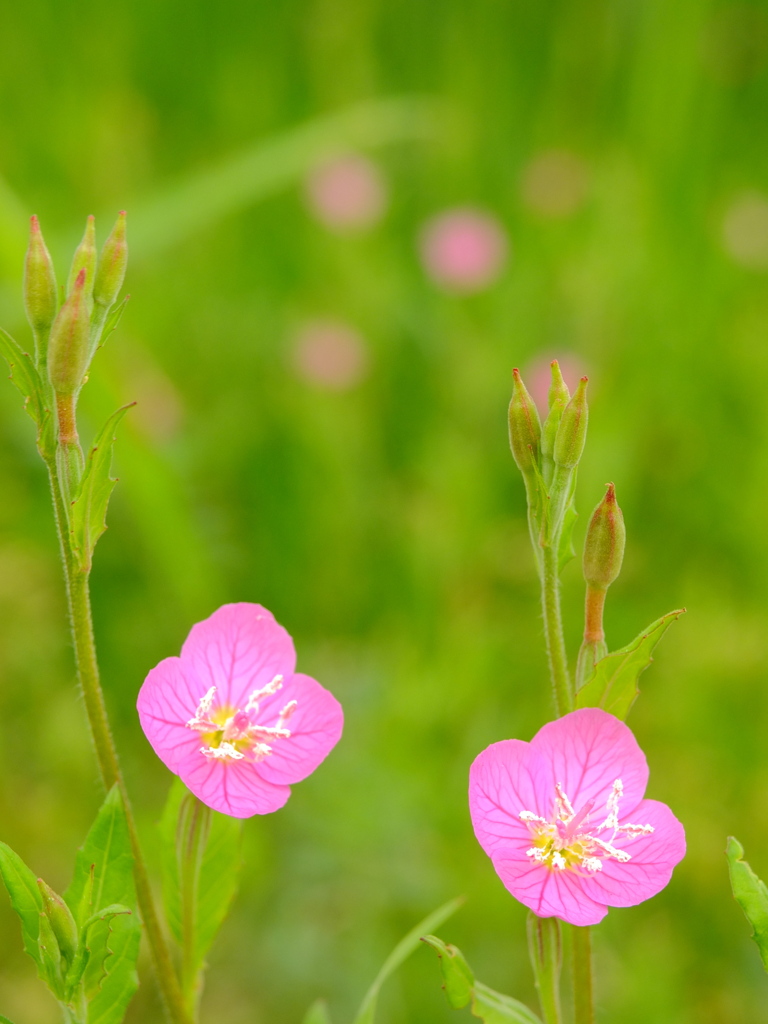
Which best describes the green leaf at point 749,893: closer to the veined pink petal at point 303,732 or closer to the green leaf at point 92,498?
the veined pink petal at point 303,732

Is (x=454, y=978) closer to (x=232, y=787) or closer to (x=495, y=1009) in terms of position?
(x=495, y=1009)

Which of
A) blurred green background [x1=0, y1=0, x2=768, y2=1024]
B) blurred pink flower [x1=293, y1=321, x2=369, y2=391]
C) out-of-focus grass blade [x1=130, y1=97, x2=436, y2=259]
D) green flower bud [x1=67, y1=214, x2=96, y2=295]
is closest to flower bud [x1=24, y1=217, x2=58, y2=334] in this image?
green flower bud [x1=67, y1=214, x2=96, y2=295]

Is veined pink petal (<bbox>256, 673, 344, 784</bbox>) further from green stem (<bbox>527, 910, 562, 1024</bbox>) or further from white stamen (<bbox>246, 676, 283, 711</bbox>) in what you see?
green stem (<bbox>527, 910, 562, 1024</bbox>)

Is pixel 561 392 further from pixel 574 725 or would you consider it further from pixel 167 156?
pixel 167 156

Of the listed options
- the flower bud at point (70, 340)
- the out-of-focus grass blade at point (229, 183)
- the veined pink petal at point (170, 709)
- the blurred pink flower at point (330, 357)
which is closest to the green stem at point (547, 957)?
the veined pink petal at point (170, 709)

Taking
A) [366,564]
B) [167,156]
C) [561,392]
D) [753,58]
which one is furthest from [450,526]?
[753,58]

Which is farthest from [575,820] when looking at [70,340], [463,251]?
[463,251]
